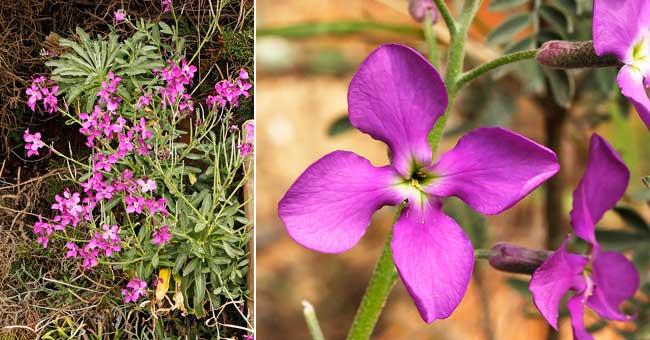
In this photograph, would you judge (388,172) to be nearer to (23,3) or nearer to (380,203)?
(380,203)

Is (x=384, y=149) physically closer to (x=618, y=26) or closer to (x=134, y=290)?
(x=134, y=290)

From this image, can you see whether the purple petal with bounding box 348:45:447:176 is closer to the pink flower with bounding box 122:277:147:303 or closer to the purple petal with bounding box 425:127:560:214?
the purple petal with bounding box 425:127:560:214

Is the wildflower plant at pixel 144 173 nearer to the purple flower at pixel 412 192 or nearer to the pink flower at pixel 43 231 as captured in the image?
the pink flower at pixel 43 231

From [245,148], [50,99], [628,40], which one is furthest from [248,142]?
[628,40]

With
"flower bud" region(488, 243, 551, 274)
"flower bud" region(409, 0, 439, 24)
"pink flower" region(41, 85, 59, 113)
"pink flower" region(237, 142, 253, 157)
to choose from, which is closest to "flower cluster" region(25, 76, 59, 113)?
"pink flower" region(41, 85, 59, 113)

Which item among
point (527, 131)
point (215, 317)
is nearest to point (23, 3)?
point (215, 317)
